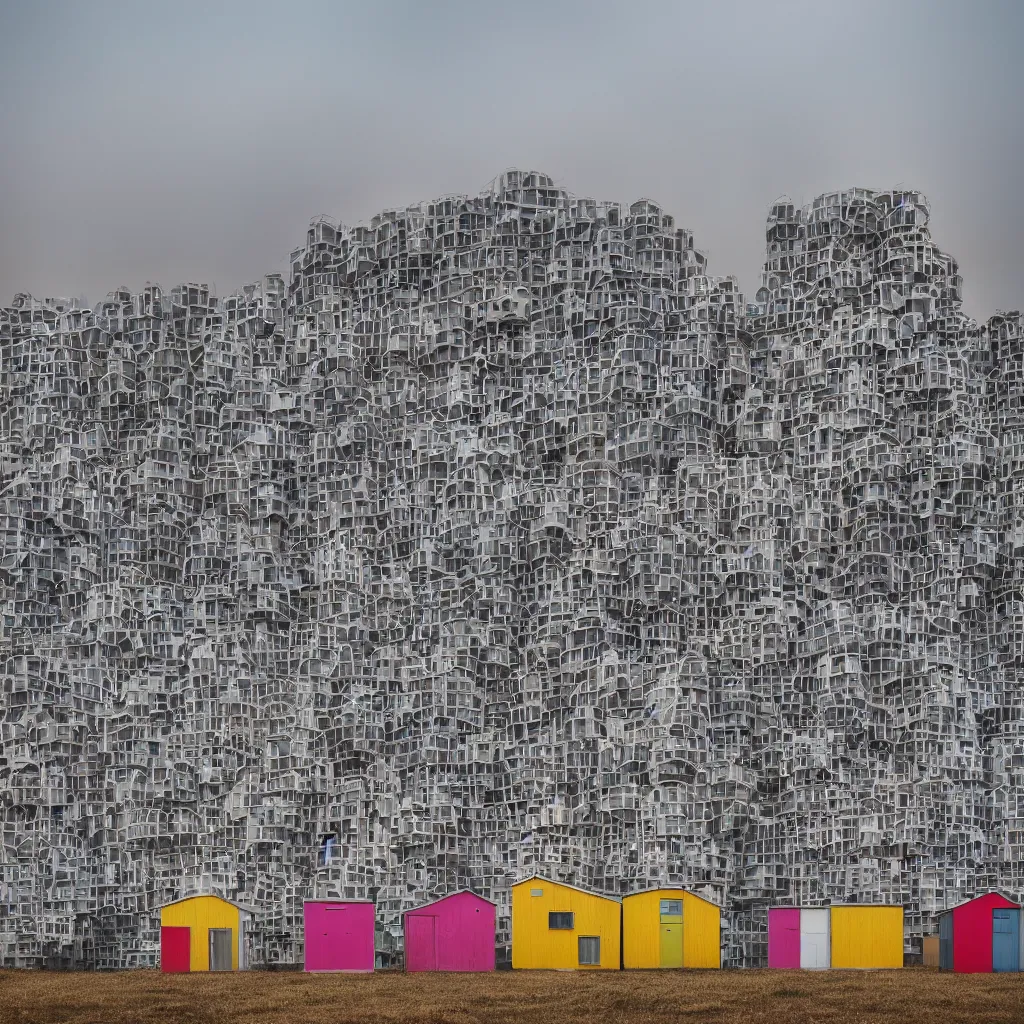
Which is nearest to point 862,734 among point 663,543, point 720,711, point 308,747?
point 720,711

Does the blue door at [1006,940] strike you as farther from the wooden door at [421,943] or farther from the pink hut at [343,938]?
the pink hut at [343,938]

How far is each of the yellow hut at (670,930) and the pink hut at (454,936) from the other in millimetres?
4777

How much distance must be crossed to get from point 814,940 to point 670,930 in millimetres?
4879

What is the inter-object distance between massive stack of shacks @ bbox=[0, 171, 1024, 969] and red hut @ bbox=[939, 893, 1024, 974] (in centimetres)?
683

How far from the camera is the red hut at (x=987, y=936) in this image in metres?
66.3

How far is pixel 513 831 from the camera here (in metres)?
78.8

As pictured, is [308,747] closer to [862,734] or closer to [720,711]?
[720,711]

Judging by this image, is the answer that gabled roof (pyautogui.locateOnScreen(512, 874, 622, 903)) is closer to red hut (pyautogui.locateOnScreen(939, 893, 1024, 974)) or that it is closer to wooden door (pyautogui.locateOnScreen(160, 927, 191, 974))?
red hut (pyautogui.locateOnScreen(939, 893, 1024, 974))

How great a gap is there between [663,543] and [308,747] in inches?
659

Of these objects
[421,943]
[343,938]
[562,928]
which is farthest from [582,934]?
[343,938]

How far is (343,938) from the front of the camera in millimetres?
68812

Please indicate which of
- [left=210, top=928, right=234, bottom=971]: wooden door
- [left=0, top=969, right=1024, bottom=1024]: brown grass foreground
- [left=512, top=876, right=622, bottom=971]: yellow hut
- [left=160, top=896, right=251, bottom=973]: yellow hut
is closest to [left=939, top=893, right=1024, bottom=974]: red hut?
[left=0, top=969, right=1024, bottom=1024]: brown grass foreground

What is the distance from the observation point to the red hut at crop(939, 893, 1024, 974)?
66312mm

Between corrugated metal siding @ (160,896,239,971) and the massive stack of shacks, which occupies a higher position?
the massive stack of shacks
